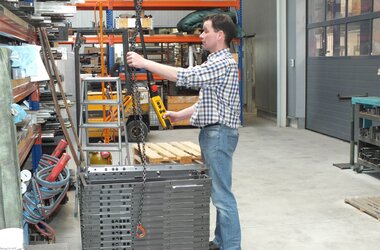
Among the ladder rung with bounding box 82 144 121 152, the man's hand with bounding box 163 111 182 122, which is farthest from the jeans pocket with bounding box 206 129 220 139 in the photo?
the ladder rung with bounding box 82 144 121 152

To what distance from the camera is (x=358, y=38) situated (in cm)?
878

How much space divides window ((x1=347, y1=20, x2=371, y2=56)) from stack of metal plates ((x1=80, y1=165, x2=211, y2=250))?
22.2ft

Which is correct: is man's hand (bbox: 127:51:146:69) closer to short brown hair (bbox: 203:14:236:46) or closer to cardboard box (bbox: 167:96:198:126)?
short brown hair (bbox: 203:14:236:46)

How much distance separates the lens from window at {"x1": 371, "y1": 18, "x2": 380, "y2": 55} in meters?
8.13

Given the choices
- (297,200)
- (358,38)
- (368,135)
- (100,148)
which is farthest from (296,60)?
(100,148)

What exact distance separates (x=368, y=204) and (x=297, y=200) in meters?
0.77

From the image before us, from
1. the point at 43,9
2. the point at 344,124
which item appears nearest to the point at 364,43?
the point at 344,124

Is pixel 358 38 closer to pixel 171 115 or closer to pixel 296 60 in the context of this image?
pixel 296 60

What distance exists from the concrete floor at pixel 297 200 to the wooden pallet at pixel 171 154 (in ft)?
2.24

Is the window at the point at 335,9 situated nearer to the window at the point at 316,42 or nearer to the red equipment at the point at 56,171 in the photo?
the window at the point at 316,42

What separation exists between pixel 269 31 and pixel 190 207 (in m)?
10.6

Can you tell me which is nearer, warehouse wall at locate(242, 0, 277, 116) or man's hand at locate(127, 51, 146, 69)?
man's hand at locate(127, 51, 146, 69)

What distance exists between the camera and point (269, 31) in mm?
12664

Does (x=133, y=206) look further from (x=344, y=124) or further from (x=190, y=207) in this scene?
(x=344, y=124)
